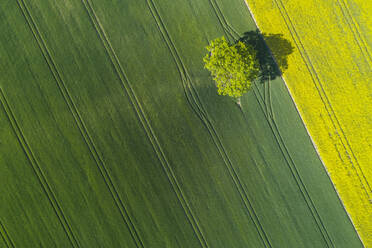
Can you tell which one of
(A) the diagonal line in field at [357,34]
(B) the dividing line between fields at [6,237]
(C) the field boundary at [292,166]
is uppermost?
(A) the diagonal line in field at [357,34]

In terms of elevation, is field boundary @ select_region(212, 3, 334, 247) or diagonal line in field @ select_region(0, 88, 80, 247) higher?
diagonal line in field @ select_region(0, 88, 80, 247)

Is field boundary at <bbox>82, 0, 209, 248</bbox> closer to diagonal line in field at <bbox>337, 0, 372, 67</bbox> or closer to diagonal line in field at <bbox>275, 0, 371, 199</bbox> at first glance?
diagonal line in field at <bbox>275, 0, 371, 199</bbox>

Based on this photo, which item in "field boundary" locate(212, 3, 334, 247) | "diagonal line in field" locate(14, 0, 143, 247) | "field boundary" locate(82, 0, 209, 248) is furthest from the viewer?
"field boundary" locate(212, 3, 334, 247)

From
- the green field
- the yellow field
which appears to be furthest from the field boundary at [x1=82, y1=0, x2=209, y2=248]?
the yellow field

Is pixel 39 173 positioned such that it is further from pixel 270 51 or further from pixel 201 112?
pixel 270 51

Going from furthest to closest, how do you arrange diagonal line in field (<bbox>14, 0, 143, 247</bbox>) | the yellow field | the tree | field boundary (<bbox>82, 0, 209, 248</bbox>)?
the yellow field < field boundary (<bbox>82, 0, 209, 248</bbox>) < diagonal line in field (<bbox>14, 0, 143, 247</bbox>) < the tree

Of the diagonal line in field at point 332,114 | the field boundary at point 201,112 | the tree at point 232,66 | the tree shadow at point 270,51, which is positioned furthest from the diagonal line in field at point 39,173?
the diagonal line in field at point 332,114

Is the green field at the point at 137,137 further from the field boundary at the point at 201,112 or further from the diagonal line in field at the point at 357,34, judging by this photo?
the diagonal line in field at the point at 357,34
